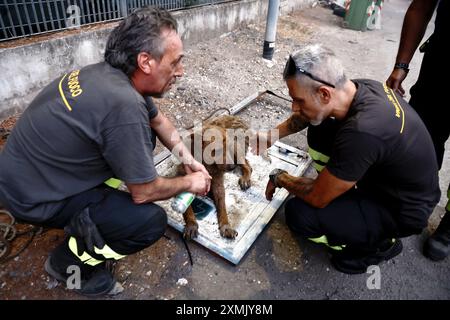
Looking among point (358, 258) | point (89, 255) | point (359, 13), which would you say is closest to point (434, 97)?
point (358, 258)

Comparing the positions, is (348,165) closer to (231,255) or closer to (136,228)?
(231,255)

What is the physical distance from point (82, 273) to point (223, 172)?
151cm

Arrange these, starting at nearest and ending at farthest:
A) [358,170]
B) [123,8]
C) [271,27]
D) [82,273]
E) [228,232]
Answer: [358,170] < [82,273] < [228,232] < [123,8] < [271,27]

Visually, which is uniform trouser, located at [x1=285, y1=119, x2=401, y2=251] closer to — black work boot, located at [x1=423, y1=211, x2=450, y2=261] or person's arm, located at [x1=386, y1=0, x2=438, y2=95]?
black work boot, located at [x1=423, y1=211, x2=450, y2=261]

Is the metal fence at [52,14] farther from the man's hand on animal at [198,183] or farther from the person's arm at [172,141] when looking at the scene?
the man's hand on animal at [198,183]

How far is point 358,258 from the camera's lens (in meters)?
2.63

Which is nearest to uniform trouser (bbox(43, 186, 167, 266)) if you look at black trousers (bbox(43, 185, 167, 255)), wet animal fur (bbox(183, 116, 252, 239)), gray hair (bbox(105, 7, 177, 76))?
black trousers (bbox(43, 185, 167, 255))

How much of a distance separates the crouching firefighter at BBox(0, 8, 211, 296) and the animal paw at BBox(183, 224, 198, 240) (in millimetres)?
510

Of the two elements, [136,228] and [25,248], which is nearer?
[136,228]

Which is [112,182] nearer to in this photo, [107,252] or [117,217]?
[117,217]

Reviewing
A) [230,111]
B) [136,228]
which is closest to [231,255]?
[136,228]

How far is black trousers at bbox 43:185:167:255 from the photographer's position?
6.77 feet
